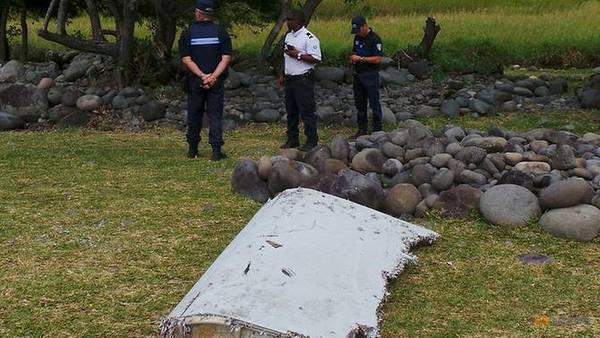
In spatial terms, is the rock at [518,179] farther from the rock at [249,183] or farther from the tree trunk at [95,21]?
the tree trunk at [95,21]

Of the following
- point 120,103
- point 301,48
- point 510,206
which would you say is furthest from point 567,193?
point 120,103

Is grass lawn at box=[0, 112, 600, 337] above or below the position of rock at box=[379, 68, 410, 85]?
below

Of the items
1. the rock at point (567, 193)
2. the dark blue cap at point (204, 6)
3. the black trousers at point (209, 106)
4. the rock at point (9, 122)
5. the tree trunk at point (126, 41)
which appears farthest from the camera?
the tree trunk at point (126, 41)

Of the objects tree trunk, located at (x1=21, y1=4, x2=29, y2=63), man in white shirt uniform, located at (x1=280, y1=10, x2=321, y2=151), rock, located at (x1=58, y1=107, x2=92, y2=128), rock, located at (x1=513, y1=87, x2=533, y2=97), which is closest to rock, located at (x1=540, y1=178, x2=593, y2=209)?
man in white shirt uniform, located at (x1=280, y1=10, x2=321, y2=151)

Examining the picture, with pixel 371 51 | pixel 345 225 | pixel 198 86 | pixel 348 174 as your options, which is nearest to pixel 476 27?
pixel 371 51

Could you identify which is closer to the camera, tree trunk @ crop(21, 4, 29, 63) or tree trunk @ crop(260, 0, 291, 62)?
tree trunk @ crop(260, 0, 291, 62)

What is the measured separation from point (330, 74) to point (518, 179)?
7.56 m

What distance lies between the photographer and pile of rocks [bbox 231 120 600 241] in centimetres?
580

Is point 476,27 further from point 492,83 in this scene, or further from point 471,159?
point 471,159

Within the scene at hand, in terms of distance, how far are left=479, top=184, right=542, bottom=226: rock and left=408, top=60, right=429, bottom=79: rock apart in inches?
336

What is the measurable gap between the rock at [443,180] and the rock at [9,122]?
6.42m

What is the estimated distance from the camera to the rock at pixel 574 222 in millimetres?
5547

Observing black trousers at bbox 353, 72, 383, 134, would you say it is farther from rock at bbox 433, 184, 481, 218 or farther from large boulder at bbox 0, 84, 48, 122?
large boulder at bbox 0, 84, 48, 122

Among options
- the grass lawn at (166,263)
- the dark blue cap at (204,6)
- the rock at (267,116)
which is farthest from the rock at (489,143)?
the rock at (267,116)
